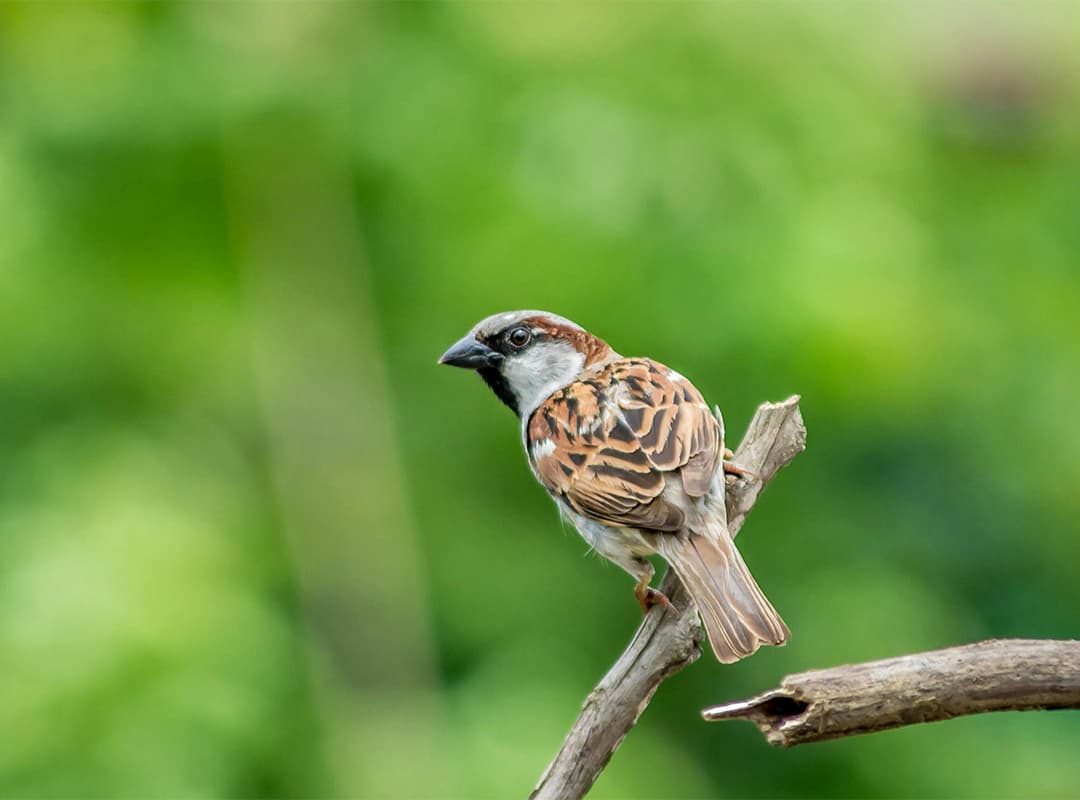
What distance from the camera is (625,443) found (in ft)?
10.3

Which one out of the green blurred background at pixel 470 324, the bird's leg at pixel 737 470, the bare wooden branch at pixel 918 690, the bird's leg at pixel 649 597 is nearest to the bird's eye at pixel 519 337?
the green blurred background at pixel 470 324

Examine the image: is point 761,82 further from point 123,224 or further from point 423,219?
point 123,224

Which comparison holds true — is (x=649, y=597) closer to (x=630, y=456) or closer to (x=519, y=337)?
(x=630, y=456)

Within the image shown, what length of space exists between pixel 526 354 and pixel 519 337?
58 mm

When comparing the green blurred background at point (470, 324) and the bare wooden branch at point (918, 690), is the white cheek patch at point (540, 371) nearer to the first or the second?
the green blurred background at point (470, 324)

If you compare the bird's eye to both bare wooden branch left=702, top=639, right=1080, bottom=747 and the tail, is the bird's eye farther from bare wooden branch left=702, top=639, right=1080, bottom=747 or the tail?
bare wooden branch left=702, top=639, right=1080, bottom=747

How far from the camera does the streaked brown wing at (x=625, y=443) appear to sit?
9.52 ft

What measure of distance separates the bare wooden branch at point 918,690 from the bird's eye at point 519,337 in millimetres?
1454

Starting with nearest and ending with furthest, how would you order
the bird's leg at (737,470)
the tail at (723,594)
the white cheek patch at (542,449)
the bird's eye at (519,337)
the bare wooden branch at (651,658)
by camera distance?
the bare wooden branch at (651,658), the tail at (723,594), the bird's leg at (737,470), the white cheek patch at (542,449), the bird's eye at (519,337)

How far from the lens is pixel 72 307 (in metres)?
4.03

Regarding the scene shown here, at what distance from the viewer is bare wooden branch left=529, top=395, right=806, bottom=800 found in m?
2.11

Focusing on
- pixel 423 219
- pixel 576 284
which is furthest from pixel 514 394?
pixel 423 219

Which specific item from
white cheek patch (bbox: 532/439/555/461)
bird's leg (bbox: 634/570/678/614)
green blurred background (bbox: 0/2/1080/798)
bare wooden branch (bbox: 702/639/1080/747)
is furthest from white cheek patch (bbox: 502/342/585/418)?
bare wooden branch (bbox: 702/639/1080/747)

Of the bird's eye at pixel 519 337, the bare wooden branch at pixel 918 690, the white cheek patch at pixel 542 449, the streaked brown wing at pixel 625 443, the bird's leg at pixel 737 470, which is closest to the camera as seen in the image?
the bare wooden branch at pixel 918 690
